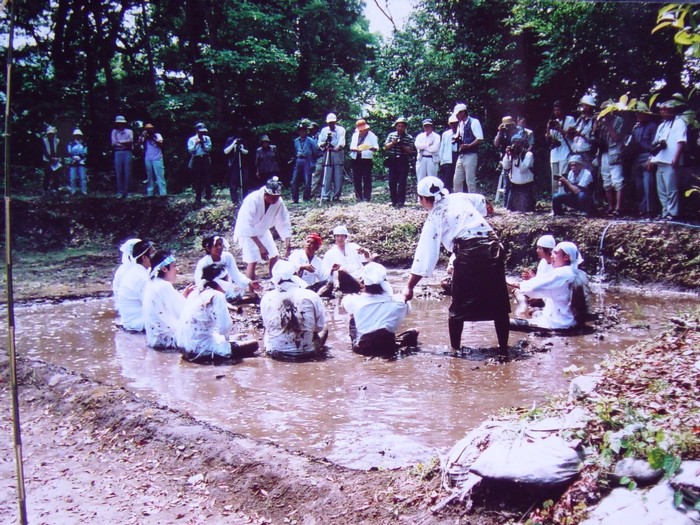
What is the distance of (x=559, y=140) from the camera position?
12.7 meters

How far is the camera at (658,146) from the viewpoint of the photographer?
429 inches

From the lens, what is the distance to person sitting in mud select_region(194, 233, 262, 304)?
31.6ft

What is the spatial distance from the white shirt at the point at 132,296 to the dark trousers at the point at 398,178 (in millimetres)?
7371

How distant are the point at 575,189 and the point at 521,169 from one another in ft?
3.81

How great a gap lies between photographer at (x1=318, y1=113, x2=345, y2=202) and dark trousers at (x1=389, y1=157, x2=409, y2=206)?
1520mm

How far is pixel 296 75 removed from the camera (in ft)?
71.7

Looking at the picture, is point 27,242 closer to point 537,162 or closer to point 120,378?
point 120,378

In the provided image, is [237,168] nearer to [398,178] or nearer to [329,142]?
[329,142]

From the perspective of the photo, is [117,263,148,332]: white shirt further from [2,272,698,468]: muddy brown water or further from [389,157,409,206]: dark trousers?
[389,157,409,206]: dark trousers

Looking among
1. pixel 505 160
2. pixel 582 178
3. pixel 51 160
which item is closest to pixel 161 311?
pixel 505 160

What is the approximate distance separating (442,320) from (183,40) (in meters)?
17.1

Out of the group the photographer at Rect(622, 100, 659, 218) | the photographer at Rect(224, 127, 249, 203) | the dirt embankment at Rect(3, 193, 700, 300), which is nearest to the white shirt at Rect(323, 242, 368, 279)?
the dirt embankment at Rect(3, 193, 700, 300)

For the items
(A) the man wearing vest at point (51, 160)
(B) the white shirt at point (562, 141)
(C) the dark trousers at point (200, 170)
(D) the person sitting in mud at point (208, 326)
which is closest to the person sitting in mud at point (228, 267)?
(D) the person sitting in mud at point (208, 326)

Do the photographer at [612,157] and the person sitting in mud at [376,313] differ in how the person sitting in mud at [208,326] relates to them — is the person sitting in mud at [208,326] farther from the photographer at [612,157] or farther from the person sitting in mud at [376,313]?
the photographer at [612,157]
